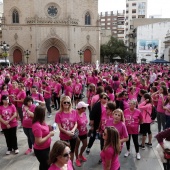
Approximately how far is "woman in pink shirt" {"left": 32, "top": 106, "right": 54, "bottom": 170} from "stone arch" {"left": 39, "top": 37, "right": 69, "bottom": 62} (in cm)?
4292

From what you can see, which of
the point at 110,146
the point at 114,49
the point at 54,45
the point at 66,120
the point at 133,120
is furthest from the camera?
the point at 114,49

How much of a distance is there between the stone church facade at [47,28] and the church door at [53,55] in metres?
0.54

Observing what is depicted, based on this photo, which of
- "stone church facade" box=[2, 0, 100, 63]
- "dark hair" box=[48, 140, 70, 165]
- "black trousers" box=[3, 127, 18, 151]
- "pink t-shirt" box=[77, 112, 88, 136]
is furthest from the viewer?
"stone church facade" box=[2, 0, 100, 63]

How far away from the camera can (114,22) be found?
110 metres

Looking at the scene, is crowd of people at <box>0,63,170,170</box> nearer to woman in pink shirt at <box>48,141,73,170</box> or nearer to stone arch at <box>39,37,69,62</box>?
woman in pink shirt at <box>48,141,73,170</box>

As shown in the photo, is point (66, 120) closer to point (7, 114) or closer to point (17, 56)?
point (7, 114)

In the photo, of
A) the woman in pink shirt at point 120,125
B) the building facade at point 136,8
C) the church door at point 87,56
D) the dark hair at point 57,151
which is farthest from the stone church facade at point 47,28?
the dark hair at point 57,151

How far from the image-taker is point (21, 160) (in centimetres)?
666

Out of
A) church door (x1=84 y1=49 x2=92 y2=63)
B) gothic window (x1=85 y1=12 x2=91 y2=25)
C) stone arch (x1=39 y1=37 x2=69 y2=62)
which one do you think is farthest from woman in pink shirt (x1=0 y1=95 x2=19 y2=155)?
gothic window (x1=85 y1=12 x2=91 y2=25)

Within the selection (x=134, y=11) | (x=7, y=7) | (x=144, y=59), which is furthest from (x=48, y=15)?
(x=134, y=11)

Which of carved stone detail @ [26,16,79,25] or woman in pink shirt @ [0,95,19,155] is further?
carved stone detail @ [26,16,79,25]

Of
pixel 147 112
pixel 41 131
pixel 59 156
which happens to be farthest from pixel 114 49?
pixel 59 156

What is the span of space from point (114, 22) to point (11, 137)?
108 meters

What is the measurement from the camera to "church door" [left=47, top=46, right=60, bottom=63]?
49281 millimetres
